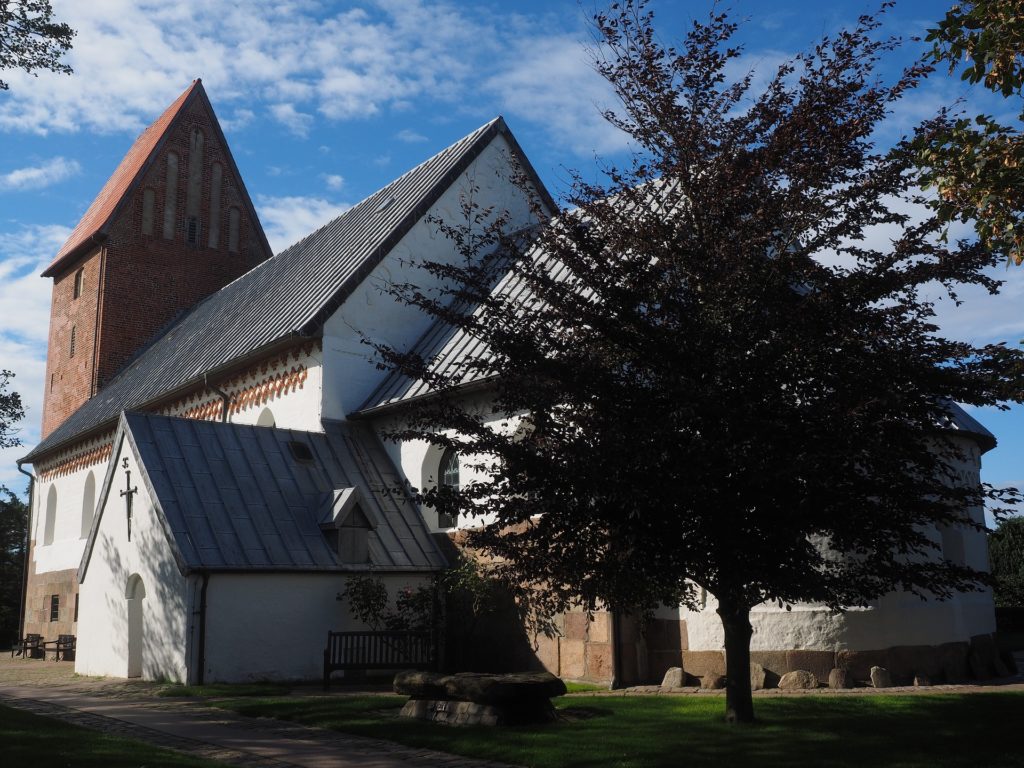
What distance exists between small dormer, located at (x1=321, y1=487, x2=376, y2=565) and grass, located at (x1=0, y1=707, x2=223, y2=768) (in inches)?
292

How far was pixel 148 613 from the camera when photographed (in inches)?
713

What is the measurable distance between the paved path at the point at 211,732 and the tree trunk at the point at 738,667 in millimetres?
2808

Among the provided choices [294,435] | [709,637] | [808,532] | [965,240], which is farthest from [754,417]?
[294,435]

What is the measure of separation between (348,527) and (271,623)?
2.28 metres

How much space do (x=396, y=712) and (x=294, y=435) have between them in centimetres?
945

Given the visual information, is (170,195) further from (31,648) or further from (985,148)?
(985,148)

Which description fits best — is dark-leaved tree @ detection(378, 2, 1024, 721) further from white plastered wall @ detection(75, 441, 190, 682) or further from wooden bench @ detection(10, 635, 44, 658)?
wooden bench @ detection(10, 635, 44, 658)

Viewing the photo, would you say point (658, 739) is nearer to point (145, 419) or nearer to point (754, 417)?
point (754, 417)

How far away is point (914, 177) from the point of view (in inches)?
399

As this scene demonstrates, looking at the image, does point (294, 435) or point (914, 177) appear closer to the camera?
point (914, 177)

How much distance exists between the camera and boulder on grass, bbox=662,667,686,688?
15805mm

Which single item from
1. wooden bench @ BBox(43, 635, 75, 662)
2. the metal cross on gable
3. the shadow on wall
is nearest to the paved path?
the shadow on wall

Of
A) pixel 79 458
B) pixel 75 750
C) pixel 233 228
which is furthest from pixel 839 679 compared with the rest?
pixel 233 228

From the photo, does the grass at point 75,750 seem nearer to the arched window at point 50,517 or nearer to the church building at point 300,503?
the church building at point 300,503
